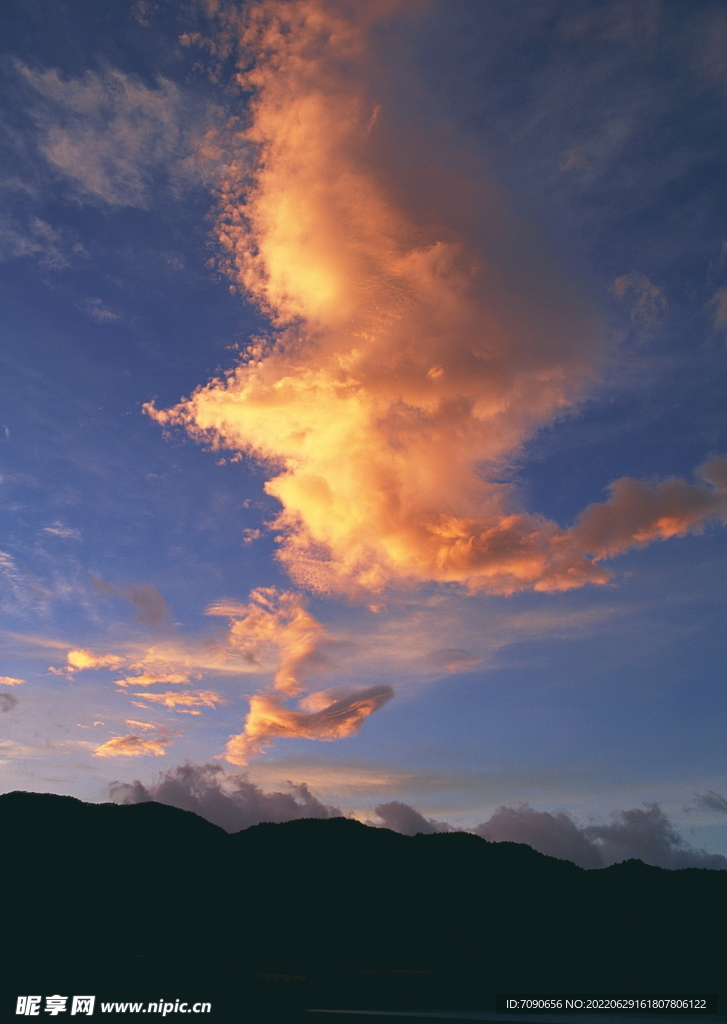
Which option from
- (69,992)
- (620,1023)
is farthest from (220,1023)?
(69,992)

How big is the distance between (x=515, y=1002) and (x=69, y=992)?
9267 centimetres

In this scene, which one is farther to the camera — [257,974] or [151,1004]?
[257,974]

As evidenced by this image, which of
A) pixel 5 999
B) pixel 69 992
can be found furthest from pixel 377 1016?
pixel 5 999

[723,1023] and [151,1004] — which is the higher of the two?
[151,1004]

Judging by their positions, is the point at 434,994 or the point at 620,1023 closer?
the point at 620,1023

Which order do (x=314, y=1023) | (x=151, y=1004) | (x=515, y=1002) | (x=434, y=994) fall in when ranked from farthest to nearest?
1. (x=434, y=994)
2. (x=515, y=1002)
3. (x=151, y=1004)
4. (x=314, y=1023)

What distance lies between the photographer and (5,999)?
5305 inches

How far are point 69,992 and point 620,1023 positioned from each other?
111406 mm

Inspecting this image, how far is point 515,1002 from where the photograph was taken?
131750 mm

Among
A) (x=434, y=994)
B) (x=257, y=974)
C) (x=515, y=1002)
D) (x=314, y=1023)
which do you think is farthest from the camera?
(x=257, y=974)

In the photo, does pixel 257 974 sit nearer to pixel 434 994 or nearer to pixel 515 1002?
pixel 434 994

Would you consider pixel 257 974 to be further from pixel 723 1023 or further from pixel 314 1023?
pixel 723 1023

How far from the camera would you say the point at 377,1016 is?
102m

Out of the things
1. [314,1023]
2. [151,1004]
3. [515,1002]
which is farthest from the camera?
[515,1002]
